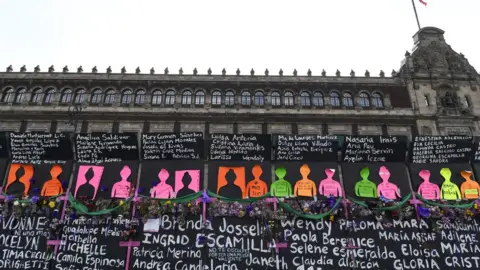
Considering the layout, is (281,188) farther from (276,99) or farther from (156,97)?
(156,97)

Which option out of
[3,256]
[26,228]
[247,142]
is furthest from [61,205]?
[247,142]

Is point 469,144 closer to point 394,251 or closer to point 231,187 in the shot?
point 394,251

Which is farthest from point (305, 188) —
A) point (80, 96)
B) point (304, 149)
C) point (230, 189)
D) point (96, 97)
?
point (80, 96)

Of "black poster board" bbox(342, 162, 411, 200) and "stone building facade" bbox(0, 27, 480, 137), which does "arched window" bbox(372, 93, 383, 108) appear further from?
"black poster board" bbox(342, 162, 411, 200)

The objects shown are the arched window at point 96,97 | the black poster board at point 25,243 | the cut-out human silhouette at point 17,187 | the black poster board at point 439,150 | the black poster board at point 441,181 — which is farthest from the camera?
the arched window at point 96,97

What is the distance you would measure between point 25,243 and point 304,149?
10817mm

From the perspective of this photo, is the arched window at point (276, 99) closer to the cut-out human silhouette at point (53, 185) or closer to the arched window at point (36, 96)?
the arched window at point (36, 96)

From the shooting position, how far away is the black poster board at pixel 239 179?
14746 millimetres

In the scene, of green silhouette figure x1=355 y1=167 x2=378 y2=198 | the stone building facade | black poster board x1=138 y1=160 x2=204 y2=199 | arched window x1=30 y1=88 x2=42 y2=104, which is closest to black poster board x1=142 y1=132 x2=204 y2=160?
black poster board x1=138 y1=160 x2=204 y2=199

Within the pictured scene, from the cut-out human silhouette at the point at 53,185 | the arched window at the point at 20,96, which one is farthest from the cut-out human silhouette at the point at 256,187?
the arched window at the point at 20,96

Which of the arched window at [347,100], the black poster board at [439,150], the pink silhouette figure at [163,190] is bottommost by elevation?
the pink silhouette figure at [163,190]

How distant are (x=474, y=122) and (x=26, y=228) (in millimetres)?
38633

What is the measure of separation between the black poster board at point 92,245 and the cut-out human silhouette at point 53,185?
4.95ft

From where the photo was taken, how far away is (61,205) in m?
14.2
